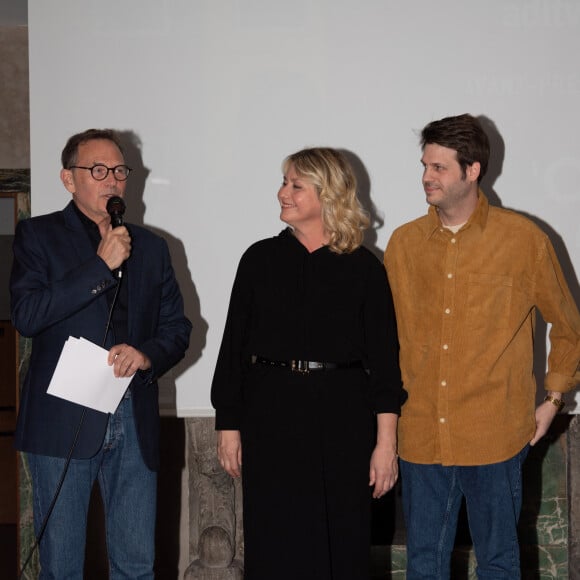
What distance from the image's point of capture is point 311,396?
229cm

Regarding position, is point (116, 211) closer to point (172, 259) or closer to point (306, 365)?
point (306, 365)

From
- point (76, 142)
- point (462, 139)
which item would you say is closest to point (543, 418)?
Answer: point (462, 139)

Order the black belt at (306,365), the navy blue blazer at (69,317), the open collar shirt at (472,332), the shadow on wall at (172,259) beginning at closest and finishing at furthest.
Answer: the navy blue blazer at (69,317), the black belt at (306,365), the open collar shirt at (472,332), the shadow on wall at (172,259)

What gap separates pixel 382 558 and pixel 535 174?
2.01 m

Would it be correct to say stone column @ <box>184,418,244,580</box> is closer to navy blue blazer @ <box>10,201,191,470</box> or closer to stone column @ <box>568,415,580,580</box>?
navy blue blazer @ <box>10,201,191,470</box>

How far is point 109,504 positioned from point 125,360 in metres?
0.42

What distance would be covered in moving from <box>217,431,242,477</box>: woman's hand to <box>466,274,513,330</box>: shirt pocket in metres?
0.73

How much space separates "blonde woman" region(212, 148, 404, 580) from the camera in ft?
7.54

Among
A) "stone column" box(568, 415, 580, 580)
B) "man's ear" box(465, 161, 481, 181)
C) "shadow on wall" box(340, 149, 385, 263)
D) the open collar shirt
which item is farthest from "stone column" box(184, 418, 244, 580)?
"man's ear" box(465, 161, 481, 181)

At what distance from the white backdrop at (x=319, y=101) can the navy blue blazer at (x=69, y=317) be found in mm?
1002

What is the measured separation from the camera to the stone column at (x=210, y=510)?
11.7ft

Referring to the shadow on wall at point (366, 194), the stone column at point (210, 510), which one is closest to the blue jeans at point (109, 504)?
the stone column at point (210, 510)

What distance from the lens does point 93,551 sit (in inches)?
174

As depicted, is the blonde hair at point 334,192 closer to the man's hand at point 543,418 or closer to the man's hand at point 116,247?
the man's hand at point 116,247
